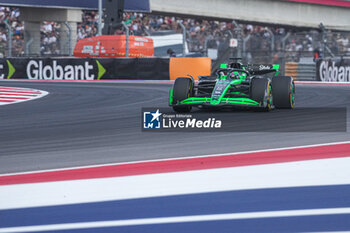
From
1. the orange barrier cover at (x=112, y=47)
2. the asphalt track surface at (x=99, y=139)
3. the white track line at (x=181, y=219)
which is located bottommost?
the white track line at (x=181, y=219)

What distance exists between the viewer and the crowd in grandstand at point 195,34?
22.0m

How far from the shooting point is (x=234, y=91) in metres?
9.64

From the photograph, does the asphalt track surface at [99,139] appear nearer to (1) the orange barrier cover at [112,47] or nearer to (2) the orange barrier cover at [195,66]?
(2) the orange barrier cover at [195,66]

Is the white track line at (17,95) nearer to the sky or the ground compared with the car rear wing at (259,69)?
nearer to the ground

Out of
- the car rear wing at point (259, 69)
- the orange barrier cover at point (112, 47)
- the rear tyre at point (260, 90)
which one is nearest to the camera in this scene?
the rear tyre at point (260, 90)

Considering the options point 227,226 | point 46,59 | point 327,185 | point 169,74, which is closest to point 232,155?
point 327,185

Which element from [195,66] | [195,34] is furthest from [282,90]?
[195,34]

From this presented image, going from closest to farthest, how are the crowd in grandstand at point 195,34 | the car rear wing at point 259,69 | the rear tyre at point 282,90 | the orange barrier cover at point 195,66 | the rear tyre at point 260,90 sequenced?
1. the rear tyre at point 260,90
2. the rear tyre at point 282,90
3. the car rear wing at point 259,69
4. the orange barrier cover at point 195,66
5. the crowd in grandstand at point 195,34

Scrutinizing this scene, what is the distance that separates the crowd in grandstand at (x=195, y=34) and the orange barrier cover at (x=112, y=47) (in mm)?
1227

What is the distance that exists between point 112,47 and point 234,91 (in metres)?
14.6

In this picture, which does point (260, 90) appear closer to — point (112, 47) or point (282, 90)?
point (282, 90)

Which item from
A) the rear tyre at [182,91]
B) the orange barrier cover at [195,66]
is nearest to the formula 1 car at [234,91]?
the rear tyre at [182,91]

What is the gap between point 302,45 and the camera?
22625 millimetres

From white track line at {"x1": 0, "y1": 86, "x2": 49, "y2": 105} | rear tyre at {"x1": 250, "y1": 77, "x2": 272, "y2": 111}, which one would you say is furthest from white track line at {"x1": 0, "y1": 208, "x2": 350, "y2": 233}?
white track line at {"x1": 0, "y1": 86, "x2": 49, "y2": 105}
